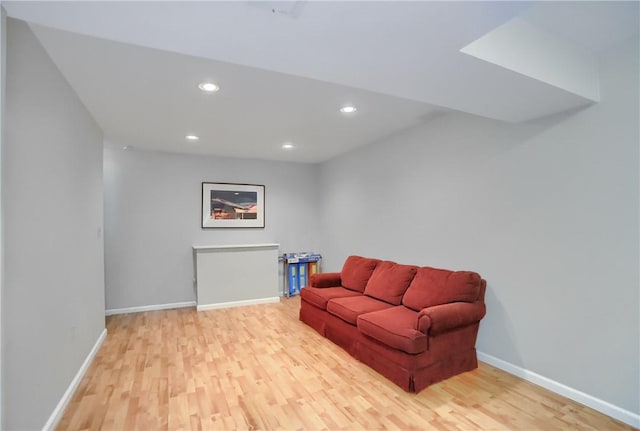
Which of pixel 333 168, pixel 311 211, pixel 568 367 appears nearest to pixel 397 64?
pixel 568 367

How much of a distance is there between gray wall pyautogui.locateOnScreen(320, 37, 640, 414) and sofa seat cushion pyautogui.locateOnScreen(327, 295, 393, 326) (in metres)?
0.78

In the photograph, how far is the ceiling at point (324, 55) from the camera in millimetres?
1417

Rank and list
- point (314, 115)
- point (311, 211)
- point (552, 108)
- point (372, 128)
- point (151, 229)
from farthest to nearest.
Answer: point (311, 211)
point (151, 229)
point (372, 128)
point (314, 115)
point (552, 108)

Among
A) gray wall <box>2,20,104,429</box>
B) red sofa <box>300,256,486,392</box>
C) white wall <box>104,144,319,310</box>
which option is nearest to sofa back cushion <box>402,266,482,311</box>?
red sofa <box>300,256,486,392</box>

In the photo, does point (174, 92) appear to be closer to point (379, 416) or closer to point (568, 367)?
point (379, 416)

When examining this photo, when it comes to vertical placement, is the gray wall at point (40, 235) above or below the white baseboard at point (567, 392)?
above

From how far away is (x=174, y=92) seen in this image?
2.76 m

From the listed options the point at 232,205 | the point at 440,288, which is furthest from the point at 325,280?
the point at 232,205

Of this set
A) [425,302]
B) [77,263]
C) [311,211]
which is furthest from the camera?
[311,211]

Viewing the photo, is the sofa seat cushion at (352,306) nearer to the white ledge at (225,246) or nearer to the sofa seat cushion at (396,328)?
the sofa seat cushion at (396,328)

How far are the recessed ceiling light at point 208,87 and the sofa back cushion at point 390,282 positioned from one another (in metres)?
2.61

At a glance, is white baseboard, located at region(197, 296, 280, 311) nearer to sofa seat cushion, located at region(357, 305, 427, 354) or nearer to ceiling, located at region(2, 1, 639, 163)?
sofa seat cushion, located at region(357, 305, 427, 354)

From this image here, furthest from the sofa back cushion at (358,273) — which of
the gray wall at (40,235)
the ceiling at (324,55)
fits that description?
the gray wall at (40,235)

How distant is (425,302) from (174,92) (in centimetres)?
299
